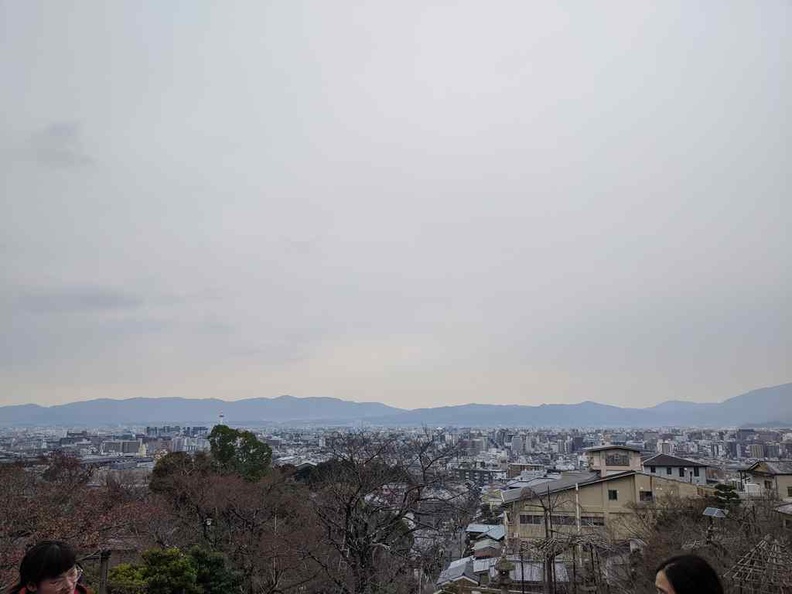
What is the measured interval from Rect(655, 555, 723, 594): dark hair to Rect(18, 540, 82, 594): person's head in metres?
1.88

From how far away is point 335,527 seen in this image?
9.48 metres

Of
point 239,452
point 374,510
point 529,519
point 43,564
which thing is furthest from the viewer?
point 239,452

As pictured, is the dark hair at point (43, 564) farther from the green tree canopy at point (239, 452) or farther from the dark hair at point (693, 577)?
the green tree canopy at point (239, 452)

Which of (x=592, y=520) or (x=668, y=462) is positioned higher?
(x=668, y=462)

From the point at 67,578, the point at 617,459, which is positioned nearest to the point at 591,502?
the point at 617,459

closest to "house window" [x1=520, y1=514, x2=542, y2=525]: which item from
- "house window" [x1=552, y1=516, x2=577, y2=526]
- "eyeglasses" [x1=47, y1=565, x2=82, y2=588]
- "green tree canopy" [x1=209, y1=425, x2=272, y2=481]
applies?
"house window" [x1=552, y1=516, x2=577, y2=526]

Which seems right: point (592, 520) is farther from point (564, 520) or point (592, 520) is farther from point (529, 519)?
point (529, 519)

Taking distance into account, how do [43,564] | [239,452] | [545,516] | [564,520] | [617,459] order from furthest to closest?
[617,459], [239,452], [564,520], [545,516], [43,564]

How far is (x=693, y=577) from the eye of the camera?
5.17 feet

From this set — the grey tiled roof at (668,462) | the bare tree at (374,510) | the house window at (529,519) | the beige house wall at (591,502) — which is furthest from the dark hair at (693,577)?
the grey tiled roof at (668,462)

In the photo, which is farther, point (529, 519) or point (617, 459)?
point (617, 459)

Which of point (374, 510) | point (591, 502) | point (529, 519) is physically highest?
point (374, 510)

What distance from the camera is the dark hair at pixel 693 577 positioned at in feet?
5.14

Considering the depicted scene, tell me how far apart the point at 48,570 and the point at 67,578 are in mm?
66
